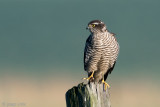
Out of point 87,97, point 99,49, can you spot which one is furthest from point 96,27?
point 87,97

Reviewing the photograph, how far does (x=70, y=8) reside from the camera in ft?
208

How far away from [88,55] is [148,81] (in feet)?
23.2

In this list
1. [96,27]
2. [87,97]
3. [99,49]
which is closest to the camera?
[87,97]

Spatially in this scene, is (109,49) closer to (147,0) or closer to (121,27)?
(121,27)

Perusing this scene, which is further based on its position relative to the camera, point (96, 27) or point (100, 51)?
point (96, 27)

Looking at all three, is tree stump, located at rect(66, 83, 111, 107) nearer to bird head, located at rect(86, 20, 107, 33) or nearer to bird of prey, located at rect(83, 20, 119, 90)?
bird of prey, located at rect(83, 20, 119, 90)

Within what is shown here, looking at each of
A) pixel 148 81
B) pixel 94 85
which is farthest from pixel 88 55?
pixel 148 81

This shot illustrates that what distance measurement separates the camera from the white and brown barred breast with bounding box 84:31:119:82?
365 inches

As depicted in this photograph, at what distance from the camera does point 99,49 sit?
9.32 m

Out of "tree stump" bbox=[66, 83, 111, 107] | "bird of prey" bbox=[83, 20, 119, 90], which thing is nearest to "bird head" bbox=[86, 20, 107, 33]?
"bird of prey" bbox=[83, 20, 119, 90]

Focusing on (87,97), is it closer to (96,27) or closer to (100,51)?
(100,51)

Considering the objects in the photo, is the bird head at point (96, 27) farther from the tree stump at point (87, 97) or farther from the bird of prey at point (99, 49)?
the tree stump at point (87, 97)

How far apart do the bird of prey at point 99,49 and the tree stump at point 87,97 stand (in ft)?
9.93

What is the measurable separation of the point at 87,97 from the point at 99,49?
3.30m
